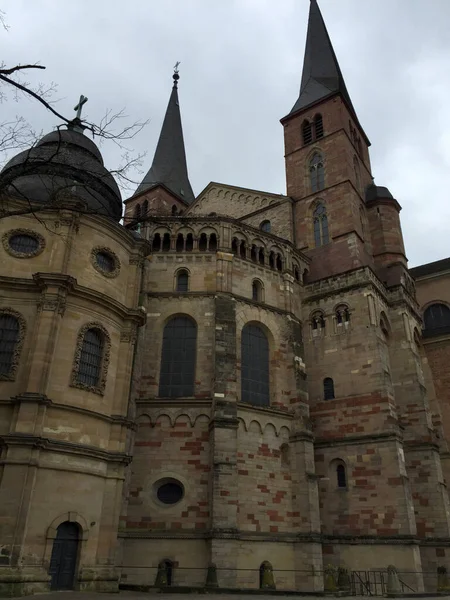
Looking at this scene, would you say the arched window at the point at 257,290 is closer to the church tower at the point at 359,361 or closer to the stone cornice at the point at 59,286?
the church tower at the point at 359,361

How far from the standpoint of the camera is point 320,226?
31.1 meters

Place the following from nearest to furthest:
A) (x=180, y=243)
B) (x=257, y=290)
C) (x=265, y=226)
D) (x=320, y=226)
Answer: (x=180, y=243)
(x=257, y=290)
(x=320, y=226)
(x=265, y=226)

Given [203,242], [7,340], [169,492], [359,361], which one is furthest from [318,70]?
[169,492]

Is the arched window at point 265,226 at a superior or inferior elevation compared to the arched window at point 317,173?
inferior

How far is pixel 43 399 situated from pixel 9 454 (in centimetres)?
188

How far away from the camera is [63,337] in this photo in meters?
17.8

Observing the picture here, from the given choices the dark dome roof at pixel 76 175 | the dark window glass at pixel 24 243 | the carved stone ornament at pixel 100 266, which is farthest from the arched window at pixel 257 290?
the dark window glass at pixel 24 243

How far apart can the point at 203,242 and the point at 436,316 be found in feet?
63.4

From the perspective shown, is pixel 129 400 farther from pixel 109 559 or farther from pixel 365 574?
pixel 365 574

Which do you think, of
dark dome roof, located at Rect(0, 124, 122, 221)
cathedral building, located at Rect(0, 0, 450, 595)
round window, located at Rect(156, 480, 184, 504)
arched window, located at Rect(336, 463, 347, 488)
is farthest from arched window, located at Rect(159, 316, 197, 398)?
arched window, located at Rect(336, 463, 347, 488)

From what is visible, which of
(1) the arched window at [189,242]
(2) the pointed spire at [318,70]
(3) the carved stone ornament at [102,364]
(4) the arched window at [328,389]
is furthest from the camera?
(2) the pointed spire at [318,70]

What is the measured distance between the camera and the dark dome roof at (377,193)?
33.7m

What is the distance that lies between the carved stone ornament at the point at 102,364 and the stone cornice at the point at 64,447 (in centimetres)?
198

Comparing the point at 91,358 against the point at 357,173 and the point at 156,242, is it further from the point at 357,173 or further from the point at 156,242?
the point at 357,173
